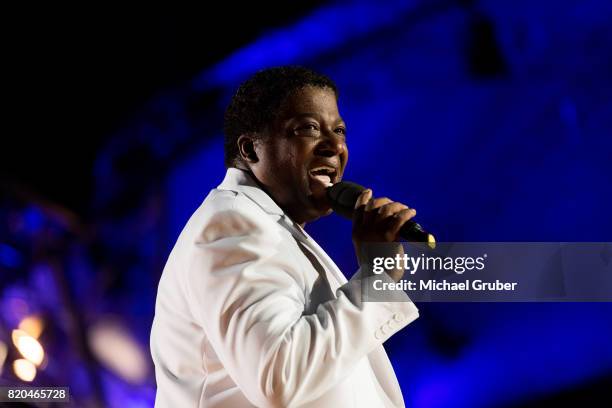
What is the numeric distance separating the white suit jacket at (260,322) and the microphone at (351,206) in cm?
9

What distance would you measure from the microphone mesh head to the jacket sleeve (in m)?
0.14

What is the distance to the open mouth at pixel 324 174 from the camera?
1.31 metres

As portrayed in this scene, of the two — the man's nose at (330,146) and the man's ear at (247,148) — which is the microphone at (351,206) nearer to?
the man's nose at (330,146)

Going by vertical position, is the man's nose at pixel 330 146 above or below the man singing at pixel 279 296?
above

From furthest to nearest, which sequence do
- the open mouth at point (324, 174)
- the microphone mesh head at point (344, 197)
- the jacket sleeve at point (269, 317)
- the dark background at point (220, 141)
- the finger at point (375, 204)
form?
the dark background at point (220, 141) → the open mouth at point (324, 174) → the microphone mesh head at point (344, 197) → the finger at point (375, 204) → the jacket sleeve at point (269, 317)

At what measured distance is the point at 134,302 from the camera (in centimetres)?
239

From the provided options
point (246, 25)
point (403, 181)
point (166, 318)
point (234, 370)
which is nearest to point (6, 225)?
point (246, 25)

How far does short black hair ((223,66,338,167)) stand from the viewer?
1.36m

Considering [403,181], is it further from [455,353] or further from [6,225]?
[6,225]

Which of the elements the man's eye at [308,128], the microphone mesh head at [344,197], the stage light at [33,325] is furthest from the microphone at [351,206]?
the stage light at [33,325]

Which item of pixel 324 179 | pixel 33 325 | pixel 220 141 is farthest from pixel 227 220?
pixel 33 325

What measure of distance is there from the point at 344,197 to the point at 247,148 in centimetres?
28

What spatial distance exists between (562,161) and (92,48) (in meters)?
1.55

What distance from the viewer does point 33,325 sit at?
2426 mm
